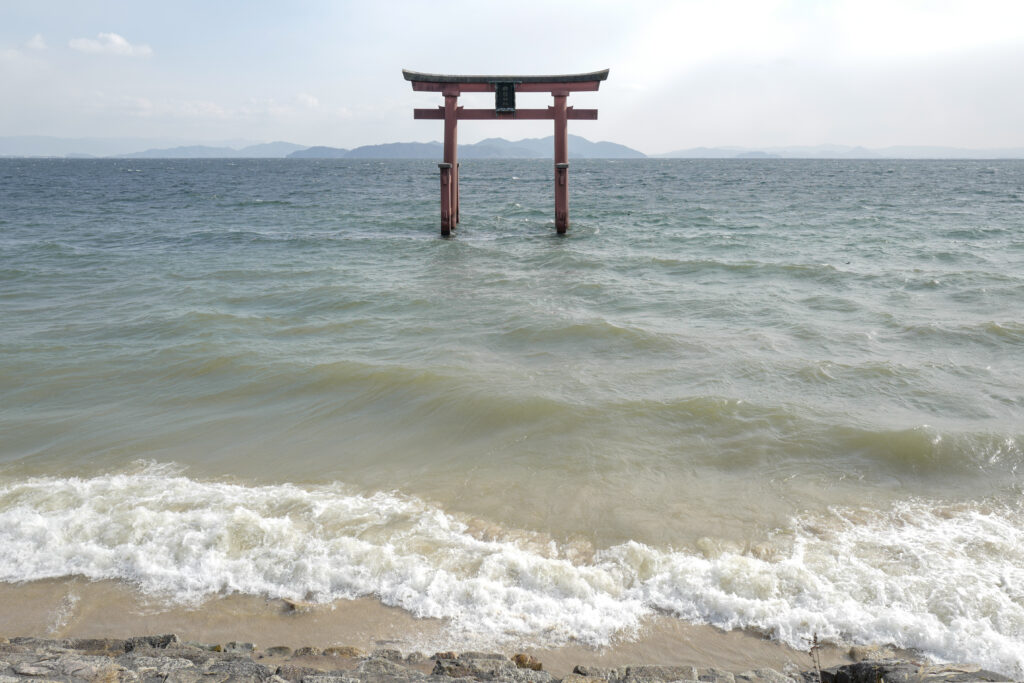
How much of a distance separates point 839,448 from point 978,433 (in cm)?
142

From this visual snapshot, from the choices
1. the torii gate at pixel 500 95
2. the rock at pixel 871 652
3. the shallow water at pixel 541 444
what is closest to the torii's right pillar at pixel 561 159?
the torii gate at pixel 500 95

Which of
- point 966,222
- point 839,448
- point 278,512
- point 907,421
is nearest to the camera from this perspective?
point 278,512

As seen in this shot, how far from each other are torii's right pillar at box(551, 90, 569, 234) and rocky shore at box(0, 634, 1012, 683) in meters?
14.2

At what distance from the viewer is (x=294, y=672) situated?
3.07 metres

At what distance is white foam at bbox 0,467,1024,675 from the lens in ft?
12.5

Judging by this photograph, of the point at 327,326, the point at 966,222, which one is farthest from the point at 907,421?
the point at 966,222

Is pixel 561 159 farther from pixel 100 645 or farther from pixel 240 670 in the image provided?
pixel 240 670

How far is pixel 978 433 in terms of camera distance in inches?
243

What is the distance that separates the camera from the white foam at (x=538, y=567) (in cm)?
382

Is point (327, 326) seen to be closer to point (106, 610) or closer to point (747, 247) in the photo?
point (106, 610)

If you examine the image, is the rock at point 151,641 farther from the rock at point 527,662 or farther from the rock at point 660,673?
the rock at point 660,673

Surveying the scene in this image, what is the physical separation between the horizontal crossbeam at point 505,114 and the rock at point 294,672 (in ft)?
50.4

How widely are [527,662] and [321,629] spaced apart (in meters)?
1.29

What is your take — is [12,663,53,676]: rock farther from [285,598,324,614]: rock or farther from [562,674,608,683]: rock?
[562,674,608,683]: rock
